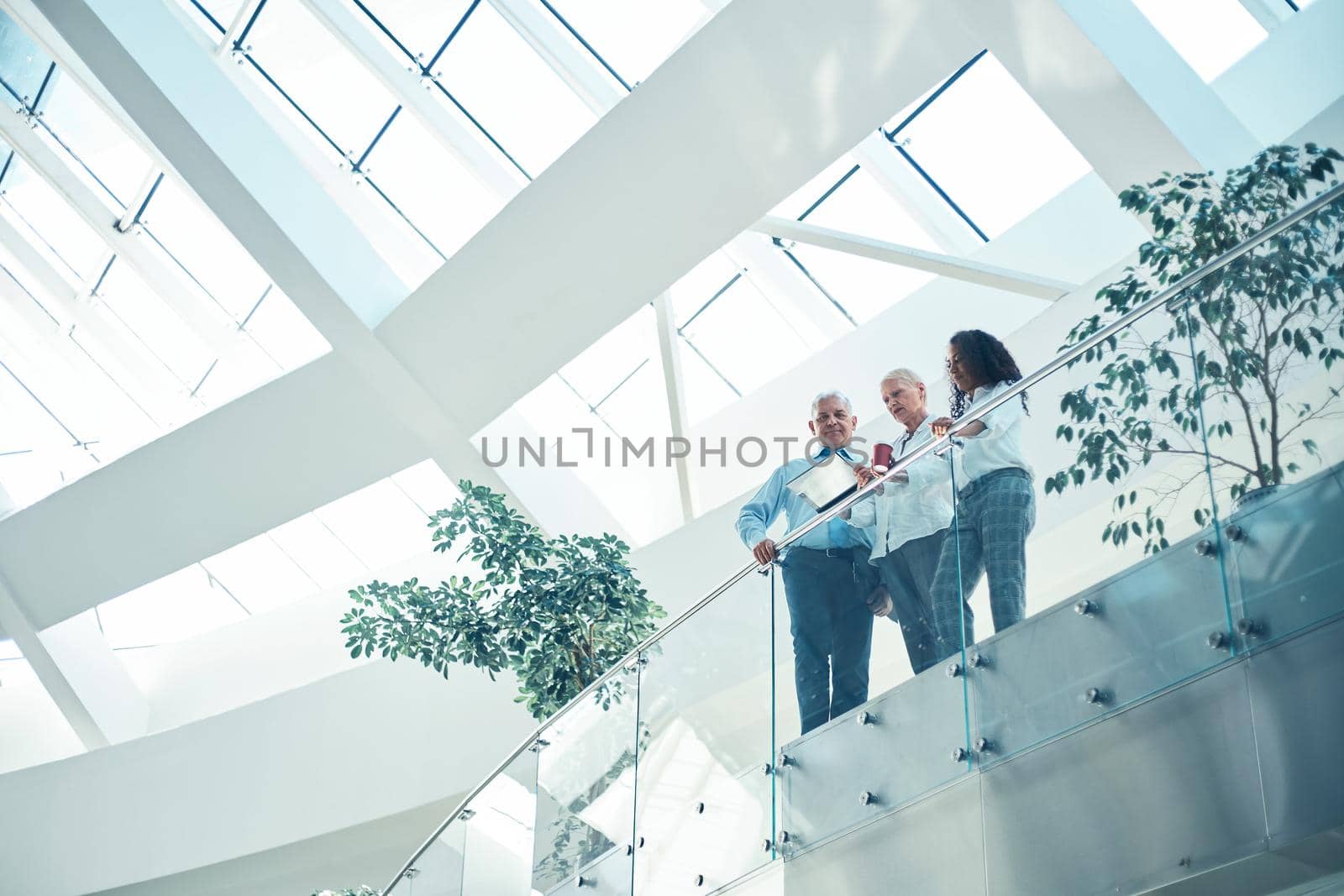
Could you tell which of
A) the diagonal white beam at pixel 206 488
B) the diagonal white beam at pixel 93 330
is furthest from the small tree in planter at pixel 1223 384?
the diagonal white beam at pixel 93 330

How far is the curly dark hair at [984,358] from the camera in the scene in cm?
505

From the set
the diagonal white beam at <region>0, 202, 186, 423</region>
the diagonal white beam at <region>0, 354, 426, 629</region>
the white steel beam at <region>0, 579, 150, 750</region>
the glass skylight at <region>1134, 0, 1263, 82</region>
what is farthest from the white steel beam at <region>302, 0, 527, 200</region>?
the white steel beam at <region>0, 579, 150, 750</region>

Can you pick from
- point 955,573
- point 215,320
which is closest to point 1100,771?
point 955,573

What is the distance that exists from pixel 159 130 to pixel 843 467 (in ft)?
23.3

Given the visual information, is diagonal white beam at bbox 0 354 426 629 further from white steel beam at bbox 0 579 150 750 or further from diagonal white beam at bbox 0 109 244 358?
diagonal white beam at bbox 0 109 244 358

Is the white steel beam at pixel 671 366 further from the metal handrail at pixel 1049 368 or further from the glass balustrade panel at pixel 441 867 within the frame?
the metal handrail at pixel 1049 368

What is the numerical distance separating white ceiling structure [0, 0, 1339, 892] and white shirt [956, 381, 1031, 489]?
4352mm

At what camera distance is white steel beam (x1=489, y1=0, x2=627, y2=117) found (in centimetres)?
Result: 1146

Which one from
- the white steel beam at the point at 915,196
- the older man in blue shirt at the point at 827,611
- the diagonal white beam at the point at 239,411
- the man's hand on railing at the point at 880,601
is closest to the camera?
the man's hand on railing at the point at 880,601

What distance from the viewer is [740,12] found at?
28.0 feet

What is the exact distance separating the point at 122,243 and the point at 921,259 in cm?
910

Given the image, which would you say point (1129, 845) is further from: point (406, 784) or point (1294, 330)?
point (406, 784)

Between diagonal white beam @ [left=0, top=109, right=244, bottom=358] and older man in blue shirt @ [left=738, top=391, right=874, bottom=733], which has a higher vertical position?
diagonal white beam @ [left=0, top=109, right=244, bottom=358]

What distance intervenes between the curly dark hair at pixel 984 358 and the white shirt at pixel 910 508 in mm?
409
